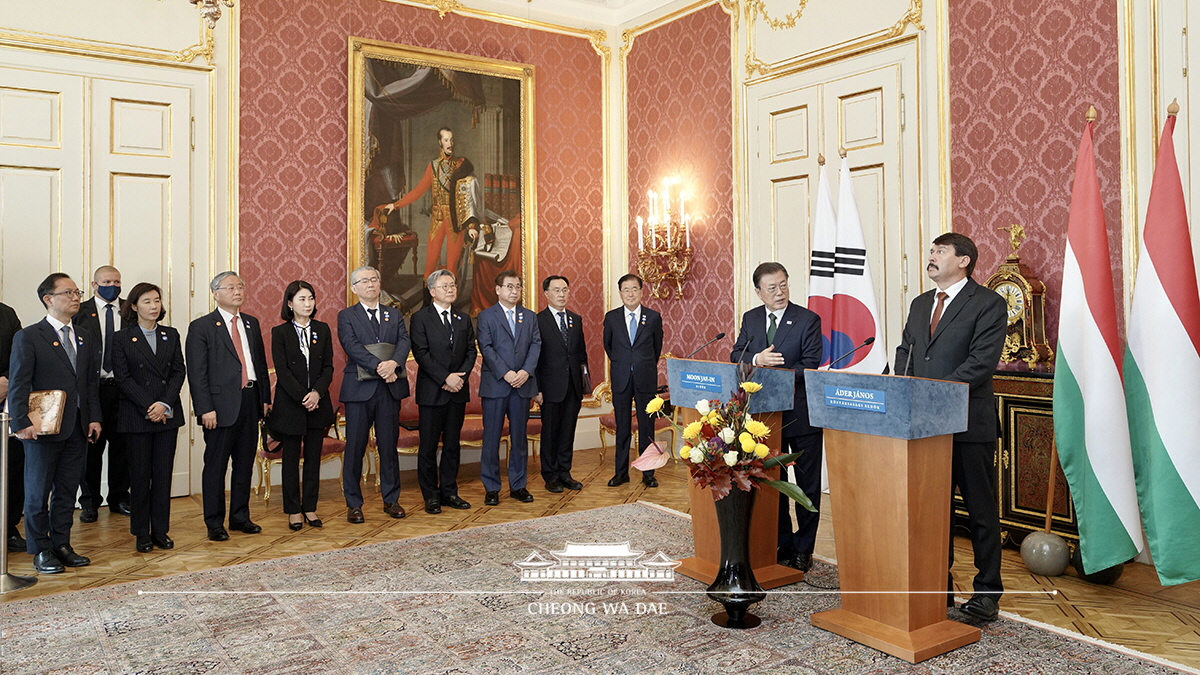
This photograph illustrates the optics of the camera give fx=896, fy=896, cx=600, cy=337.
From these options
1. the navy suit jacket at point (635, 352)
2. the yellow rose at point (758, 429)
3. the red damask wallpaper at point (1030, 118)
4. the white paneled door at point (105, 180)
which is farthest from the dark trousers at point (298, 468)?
the red damask wallpaper at point (1030, 118)

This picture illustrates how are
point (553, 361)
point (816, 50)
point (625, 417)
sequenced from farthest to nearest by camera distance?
point (625, 417), point (816, 50), point (553, 361)

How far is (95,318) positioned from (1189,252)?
595cm

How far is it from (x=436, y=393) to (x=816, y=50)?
12.1 ft

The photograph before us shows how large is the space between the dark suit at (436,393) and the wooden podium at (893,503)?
9.91 ft

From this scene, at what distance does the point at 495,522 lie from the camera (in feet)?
18.0

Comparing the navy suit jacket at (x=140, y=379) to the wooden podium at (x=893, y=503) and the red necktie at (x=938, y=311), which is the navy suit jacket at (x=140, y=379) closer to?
the wooden podium at (x=893, y=503)

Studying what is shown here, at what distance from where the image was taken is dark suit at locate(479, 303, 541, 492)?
237 inches

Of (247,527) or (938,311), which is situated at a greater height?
(938,311)

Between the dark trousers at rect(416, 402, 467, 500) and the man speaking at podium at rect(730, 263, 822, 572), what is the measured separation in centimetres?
223

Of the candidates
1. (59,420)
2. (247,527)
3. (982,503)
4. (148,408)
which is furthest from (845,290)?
(59,420)

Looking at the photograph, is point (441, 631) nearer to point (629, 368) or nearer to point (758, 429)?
point (758, 429)

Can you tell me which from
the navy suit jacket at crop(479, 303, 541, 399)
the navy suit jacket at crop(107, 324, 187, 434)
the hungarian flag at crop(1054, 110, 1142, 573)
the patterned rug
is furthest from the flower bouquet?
the navy suit jacket at crop(107, 324, 187, 434)

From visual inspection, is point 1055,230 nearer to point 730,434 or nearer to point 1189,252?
point 1189,252

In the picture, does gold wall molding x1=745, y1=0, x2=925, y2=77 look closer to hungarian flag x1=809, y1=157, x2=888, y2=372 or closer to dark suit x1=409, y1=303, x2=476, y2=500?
hungarian flag x1=809, y1=157, x2=888, y2=372
